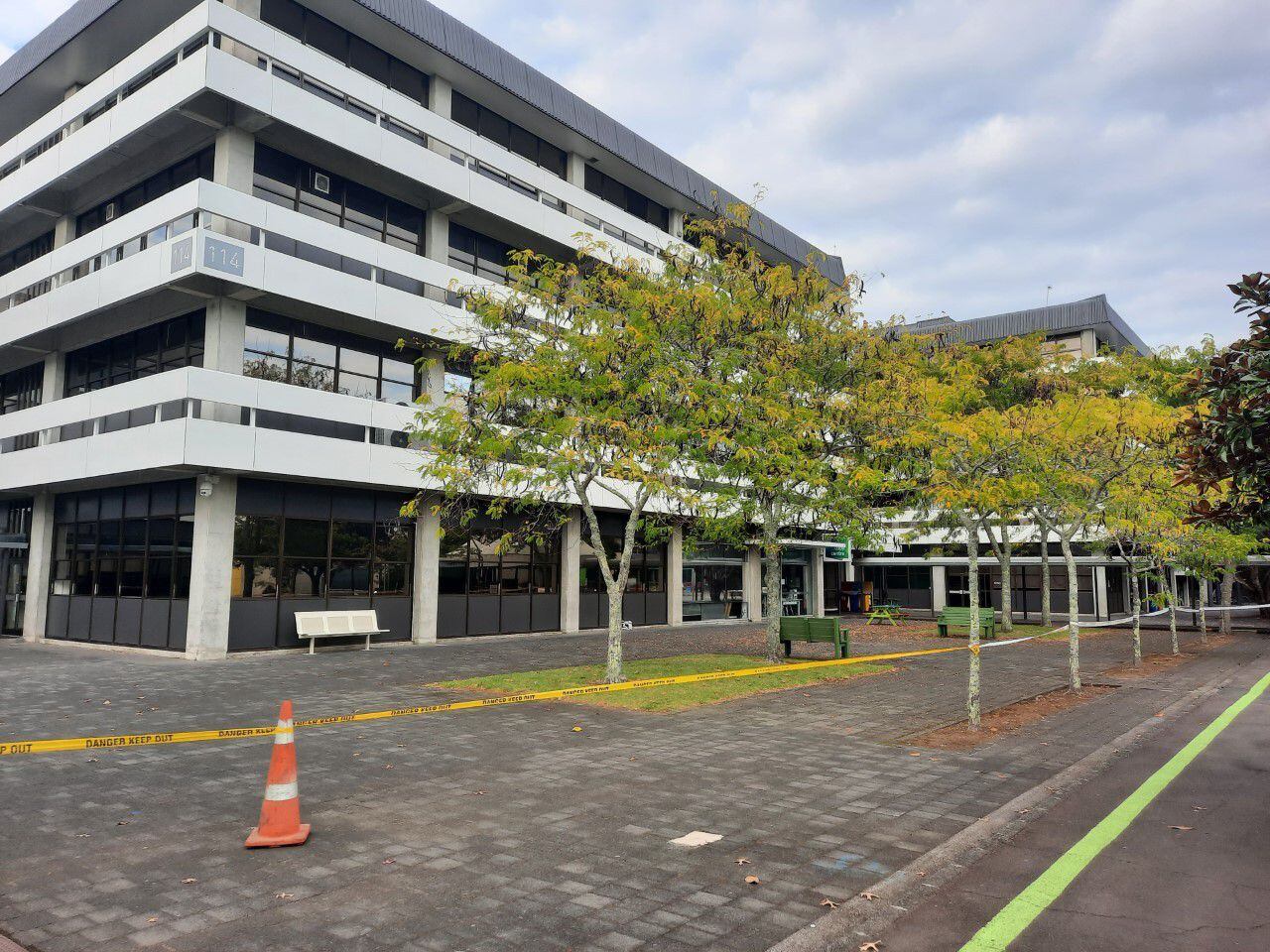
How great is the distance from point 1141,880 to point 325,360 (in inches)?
865

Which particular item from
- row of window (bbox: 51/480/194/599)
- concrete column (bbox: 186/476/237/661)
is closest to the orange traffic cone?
concrete column (bbox: 186/476/237/661)

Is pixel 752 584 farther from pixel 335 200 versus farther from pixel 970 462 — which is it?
pixel 970 462

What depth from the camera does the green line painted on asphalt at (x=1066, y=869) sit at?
4.45 meters

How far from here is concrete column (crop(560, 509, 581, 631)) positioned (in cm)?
2941

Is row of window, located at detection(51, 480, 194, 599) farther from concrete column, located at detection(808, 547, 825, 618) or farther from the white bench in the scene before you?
concrete column, located at detection(808, 547, 825, 618)

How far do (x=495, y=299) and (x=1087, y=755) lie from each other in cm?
1227

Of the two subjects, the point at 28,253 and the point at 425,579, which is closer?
the point at 425,579

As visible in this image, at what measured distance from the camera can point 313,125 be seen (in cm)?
2112

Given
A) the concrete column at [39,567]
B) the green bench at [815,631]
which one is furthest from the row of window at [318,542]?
the green bench at [815,631]

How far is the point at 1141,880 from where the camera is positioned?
5.28 m

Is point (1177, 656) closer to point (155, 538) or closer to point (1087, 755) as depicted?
point (1087, 755)

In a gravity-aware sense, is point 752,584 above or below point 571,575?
below

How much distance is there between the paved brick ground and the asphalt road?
0.55 metres

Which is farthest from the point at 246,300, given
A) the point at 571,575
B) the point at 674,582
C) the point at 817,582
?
the point at 817,582
